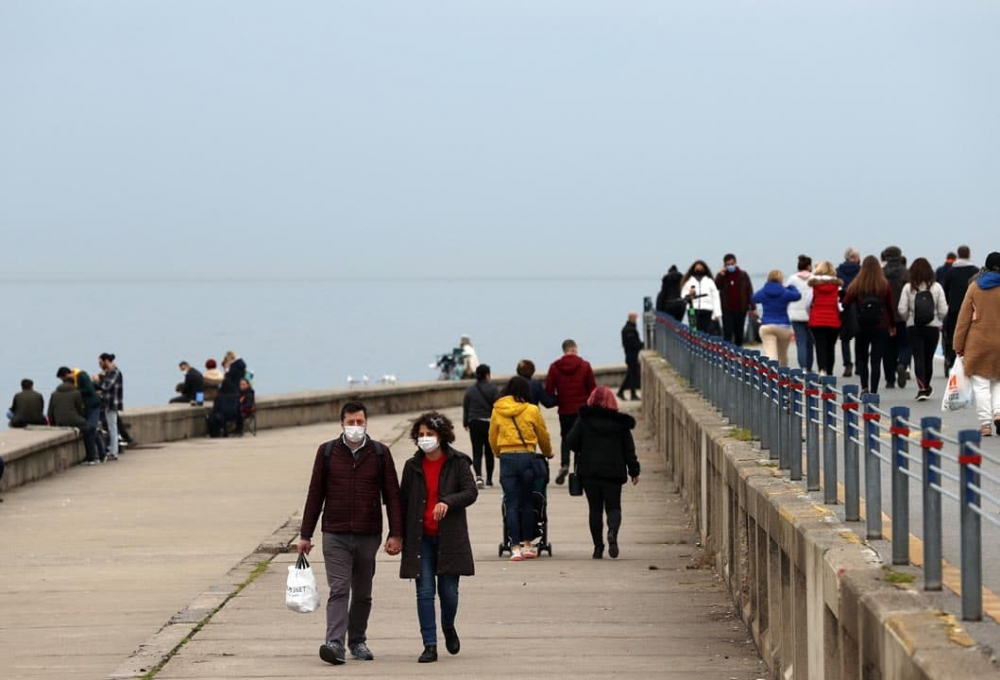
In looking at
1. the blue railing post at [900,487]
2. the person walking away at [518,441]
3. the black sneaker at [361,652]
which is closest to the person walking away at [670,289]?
the person walking away at [518,441]

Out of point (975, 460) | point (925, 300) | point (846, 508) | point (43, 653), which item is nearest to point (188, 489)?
point (925, 300)

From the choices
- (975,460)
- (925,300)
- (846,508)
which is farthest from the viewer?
(925,300)

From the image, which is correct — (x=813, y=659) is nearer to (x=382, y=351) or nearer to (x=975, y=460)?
(x=975, y=460)

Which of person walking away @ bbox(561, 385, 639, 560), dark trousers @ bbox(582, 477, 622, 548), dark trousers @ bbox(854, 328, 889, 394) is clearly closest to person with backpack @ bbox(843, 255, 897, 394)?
dark trousers @ bbox(854, 328, 889, 394)

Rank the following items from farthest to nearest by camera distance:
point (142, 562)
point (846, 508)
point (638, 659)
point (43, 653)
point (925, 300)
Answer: point (925, 300) → point (142, 562) → point (43, 653) → point (638, 659) → point (846, 508)

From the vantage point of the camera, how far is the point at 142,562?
19.7m

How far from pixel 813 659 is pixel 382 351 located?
167m

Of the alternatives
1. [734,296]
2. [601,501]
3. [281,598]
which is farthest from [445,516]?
[734,296]

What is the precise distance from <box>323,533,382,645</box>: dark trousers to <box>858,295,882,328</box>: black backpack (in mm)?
11993

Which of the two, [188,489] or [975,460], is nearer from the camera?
[975,460]

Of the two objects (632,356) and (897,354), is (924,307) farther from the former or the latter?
(632,356)

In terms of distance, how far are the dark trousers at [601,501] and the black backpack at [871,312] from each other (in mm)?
6103

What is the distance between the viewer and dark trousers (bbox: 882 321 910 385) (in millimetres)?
24147

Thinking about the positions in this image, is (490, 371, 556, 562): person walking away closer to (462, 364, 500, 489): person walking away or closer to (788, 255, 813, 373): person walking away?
(462, 364, 500, 489): person walking away
